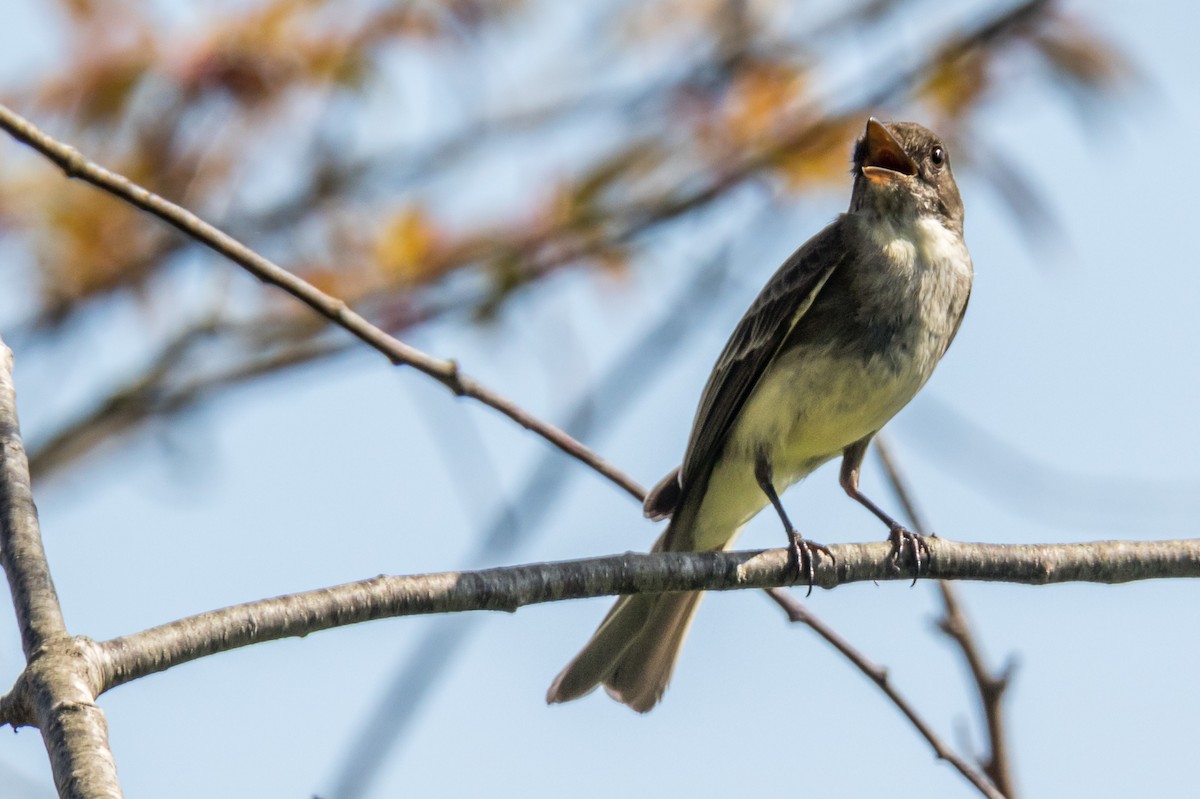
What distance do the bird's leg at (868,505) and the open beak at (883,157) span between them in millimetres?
A: 1058

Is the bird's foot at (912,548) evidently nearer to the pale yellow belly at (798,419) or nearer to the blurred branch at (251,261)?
the pale yellow belly at (798,419)

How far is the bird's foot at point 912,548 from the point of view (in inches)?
167

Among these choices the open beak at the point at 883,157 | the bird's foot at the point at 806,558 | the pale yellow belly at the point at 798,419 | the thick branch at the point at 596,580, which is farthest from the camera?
the open beak at the point at 883,157

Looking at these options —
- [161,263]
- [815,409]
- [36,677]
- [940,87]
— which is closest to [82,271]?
[161,263]

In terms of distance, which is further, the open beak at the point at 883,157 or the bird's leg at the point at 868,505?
the open beak at the point at 883,157

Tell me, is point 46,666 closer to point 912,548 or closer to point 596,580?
point 596,580

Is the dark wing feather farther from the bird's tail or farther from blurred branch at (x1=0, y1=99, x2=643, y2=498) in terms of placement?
blurred branch at (x1=0, y1=99, x2=643, y2=498)

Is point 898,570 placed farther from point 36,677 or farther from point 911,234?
point 36,677

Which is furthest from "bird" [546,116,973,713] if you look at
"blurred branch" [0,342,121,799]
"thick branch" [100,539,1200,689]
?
"blurred branch" [0,342,121,799]

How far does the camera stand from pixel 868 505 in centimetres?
579

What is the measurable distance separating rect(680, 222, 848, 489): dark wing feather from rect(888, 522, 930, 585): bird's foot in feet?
3.43

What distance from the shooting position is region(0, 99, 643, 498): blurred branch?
11.1 ft

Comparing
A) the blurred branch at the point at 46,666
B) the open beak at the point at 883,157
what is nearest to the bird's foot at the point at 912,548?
the open beak at the point at 883,157

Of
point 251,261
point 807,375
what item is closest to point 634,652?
point 807,375
